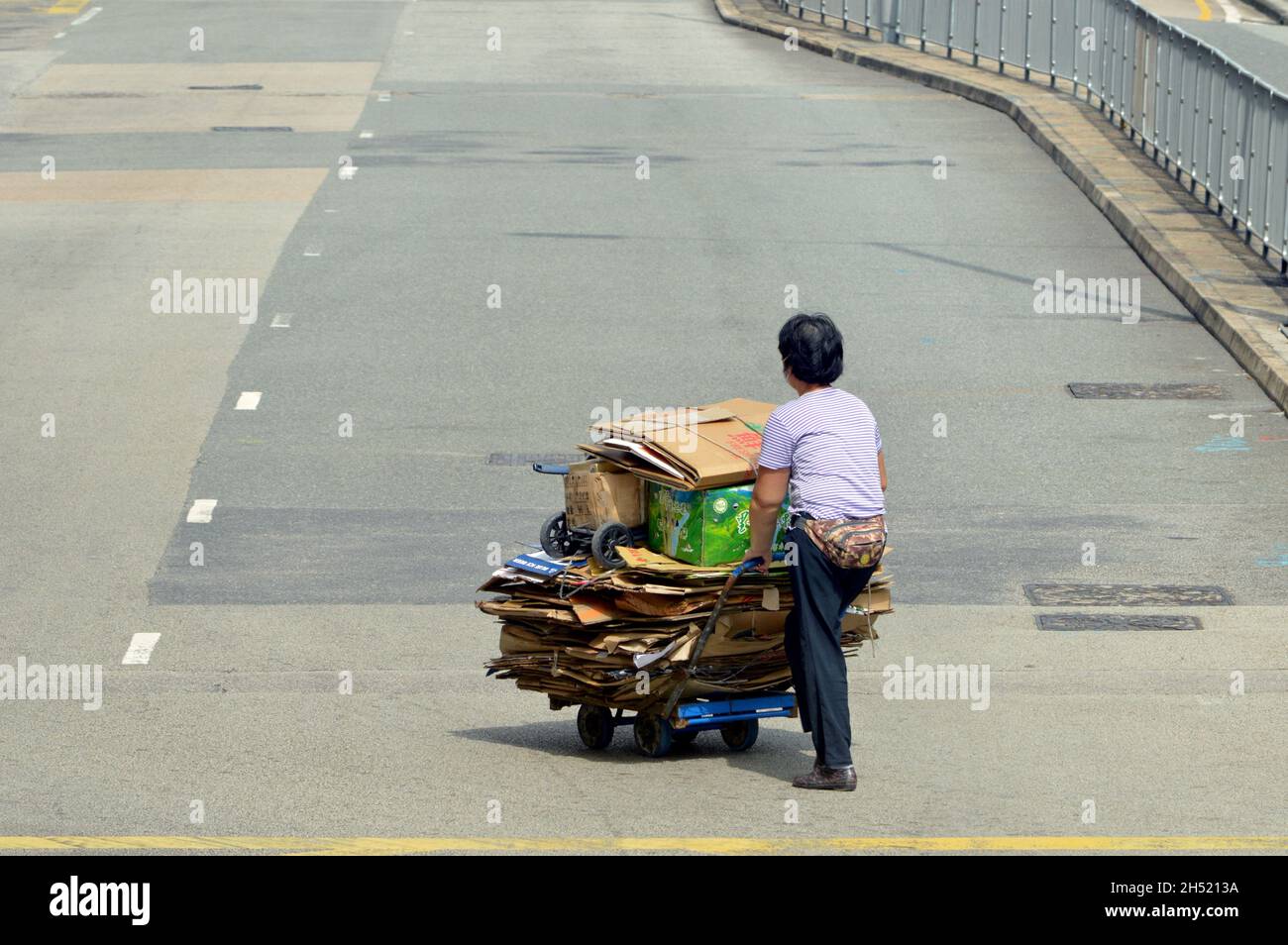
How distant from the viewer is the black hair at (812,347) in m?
8.11

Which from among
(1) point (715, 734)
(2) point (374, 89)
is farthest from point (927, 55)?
(1) point (715, 734)

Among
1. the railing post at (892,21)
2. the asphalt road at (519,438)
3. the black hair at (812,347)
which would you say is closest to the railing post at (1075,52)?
the asphalt road at (519,438)

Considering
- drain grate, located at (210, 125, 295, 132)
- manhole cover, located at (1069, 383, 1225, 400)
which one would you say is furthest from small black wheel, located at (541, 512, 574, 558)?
drain grate, located at (210, 125, 295, 132)

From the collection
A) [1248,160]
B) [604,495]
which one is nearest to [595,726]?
[604,495]

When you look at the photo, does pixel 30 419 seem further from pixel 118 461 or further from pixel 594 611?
pixel 594 611

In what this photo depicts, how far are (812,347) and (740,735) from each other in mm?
2023

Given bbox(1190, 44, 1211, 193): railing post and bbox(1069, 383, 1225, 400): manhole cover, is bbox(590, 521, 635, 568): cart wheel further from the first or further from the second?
bbox(1190, 44, 1211, 193): railing post

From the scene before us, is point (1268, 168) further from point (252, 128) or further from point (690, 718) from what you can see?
point (252, 128)

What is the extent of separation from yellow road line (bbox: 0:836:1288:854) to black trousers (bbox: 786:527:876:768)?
27.6 inches

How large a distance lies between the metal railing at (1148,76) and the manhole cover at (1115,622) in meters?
8.17

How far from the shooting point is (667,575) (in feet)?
27.9

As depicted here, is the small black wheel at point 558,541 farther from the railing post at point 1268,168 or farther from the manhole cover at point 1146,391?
the railing post at point 1268,168

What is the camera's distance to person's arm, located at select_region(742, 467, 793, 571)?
26.8 ft

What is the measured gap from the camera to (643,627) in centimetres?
864
